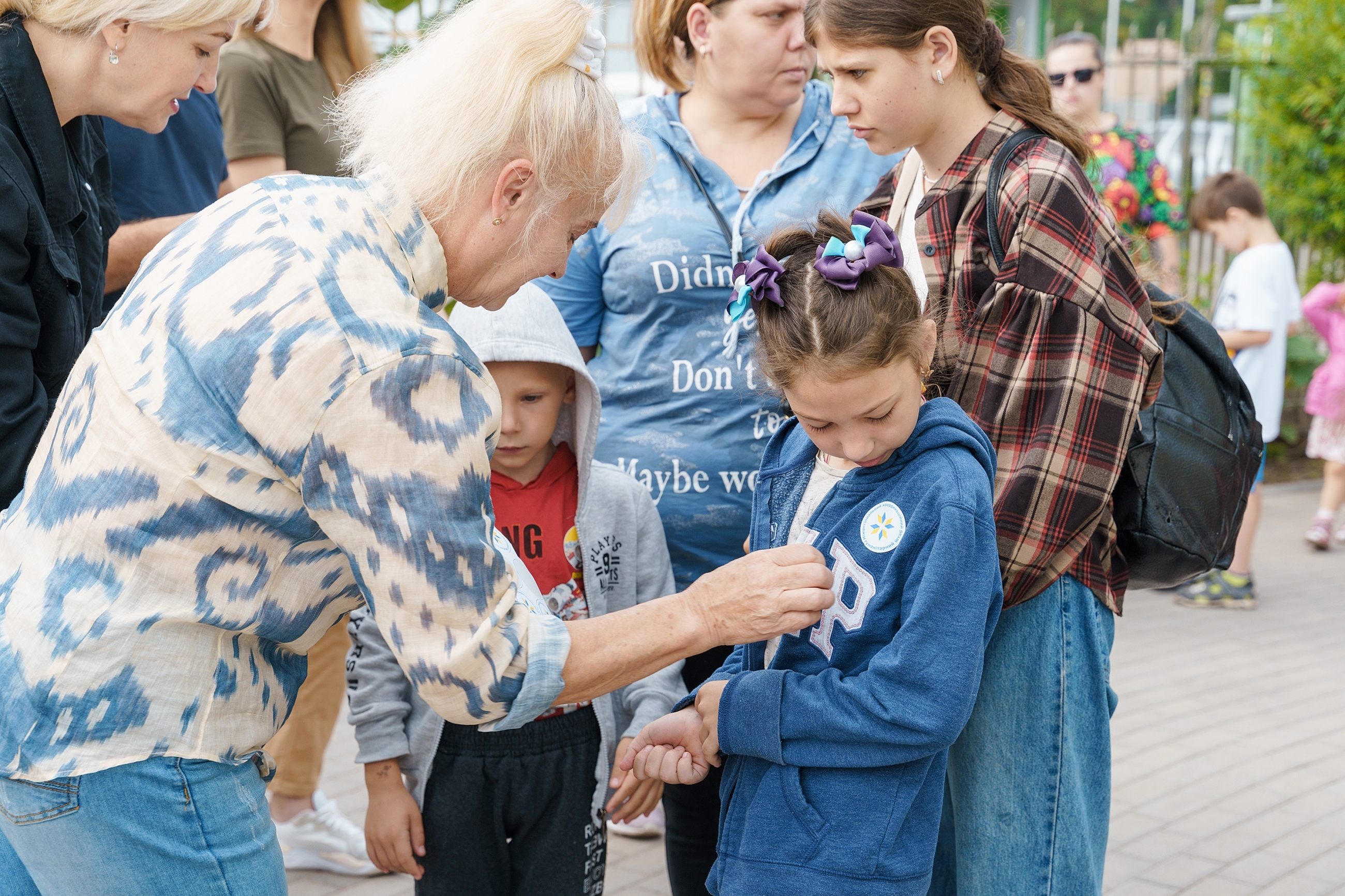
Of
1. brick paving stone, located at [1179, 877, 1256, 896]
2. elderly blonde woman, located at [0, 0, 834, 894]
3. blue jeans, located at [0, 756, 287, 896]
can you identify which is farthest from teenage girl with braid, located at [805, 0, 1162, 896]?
brick paving stone, located at [1179, 877, 1256, 896]

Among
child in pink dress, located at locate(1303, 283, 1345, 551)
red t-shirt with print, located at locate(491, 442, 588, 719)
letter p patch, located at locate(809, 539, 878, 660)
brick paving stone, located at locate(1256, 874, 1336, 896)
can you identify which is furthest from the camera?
child in pink dress, located at locate(1303, 283, 1345, 551)

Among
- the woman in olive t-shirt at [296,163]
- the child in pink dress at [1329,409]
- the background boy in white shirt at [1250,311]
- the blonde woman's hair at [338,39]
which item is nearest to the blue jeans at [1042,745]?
the woman in olive t-shirt at [296,163]

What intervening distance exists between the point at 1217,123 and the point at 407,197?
1041 cm

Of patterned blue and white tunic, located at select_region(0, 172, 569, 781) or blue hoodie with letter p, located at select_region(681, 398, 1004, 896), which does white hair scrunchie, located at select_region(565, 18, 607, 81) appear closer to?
patterned blue and white tunic, located at select_region(0, 172, 569, 781)

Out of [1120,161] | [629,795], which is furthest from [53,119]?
[1120,161]

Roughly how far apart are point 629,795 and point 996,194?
1197 millimetres

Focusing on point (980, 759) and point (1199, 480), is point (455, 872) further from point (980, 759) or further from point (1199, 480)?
point (1199, 480)

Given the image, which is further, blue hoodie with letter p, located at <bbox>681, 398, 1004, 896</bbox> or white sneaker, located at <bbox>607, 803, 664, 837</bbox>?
white sneaker, located at <bbox>607, 803, 664, 837</bbox>

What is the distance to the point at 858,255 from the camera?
1.75 meters

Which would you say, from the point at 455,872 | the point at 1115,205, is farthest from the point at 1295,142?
the point at 455,872

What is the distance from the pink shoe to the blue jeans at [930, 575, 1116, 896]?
6.16m

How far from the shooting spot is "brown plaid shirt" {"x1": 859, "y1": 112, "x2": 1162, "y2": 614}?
72.4 inches

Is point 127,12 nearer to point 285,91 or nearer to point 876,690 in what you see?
point 876,690

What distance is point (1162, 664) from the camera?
5.33m
